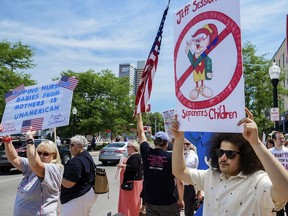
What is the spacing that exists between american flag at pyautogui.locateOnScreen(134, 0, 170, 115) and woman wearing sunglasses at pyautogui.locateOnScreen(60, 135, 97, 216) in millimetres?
1416

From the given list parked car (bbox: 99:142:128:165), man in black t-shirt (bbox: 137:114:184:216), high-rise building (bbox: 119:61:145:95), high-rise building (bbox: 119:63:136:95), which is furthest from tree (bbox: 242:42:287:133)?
man in black t-shirt (bbox: 137:114:184:216)

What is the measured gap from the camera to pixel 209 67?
2.57m

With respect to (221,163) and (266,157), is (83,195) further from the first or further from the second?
(266,157)

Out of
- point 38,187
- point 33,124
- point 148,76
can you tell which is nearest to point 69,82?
point 33,124

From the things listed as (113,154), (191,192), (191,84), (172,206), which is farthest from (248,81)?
(191,84)

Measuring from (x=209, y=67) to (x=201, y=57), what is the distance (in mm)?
134

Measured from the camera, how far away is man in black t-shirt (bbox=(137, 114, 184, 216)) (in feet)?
15.6

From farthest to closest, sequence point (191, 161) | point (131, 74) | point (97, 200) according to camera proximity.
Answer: point (131, 74), point (97, 200), point (191, 161)

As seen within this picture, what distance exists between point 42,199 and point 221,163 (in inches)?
91.0

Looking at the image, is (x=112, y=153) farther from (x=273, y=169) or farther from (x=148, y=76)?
(x=273, y=169)

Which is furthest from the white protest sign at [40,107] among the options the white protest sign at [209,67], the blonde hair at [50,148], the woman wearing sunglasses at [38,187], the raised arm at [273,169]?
the raised arm at [273,169]

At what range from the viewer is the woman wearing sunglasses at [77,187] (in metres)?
4.70

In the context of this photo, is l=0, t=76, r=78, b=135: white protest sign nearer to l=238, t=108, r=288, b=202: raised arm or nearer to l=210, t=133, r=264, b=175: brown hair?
l=210, t=133, r=264, b=175: brown hair

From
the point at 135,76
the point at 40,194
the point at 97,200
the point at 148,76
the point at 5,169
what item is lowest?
the point at 97,200
